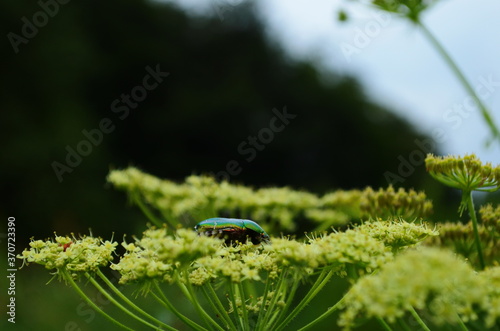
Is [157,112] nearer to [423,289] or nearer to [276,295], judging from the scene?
[276,295]

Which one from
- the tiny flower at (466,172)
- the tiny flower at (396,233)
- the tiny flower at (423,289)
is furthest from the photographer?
the tiny flower at (466,172)

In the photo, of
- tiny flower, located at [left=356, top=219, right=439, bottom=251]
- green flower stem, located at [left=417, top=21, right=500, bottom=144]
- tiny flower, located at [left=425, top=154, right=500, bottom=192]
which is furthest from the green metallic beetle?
green flower stem, located at [left=417, top=21, right=500, bottom=144]

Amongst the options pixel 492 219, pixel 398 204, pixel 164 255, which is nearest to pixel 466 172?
pixel 492 219

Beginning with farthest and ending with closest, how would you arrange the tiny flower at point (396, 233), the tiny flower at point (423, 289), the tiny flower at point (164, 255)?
the tiny flower at point (396, 233) < the tiny flower at point (164, 255) < the tiny flower at point (423, 289)

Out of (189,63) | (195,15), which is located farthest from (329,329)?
(195,15)

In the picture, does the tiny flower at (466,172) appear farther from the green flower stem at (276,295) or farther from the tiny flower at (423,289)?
the tiny flower at (423,289)

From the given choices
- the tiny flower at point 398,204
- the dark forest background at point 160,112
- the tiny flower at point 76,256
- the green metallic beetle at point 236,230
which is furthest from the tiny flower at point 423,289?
the dark forest background at point 160,112

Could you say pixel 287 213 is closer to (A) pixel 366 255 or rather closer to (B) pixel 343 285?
(B) pixel 343 285

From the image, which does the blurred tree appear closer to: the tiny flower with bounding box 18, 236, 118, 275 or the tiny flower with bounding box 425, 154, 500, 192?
the tiny flower with bounding box 18, 236, 118, 275
